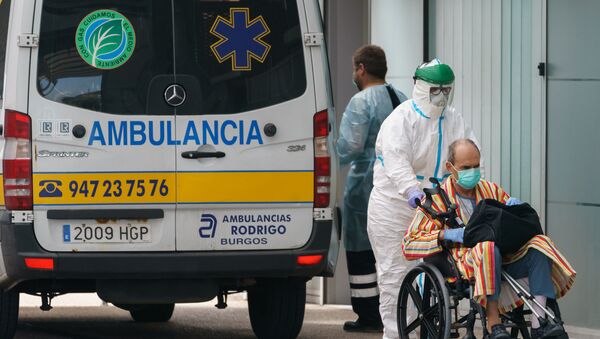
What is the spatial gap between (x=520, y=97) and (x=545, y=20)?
0.58 metres

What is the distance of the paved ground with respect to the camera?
11.0 m

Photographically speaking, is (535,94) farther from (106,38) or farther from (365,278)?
(106,38)

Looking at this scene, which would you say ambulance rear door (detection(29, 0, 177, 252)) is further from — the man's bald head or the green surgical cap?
the man's bald head

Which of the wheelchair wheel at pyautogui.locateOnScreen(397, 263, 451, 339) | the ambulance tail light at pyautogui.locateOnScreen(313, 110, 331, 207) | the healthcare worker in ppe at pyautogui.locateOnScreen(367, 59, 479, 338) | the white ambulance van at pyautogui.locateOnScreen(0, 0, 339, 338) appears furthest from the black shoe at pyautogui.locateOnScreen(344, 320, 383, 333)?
the ambulance tail light at pyautogui.locateOnScreen(313, 110, 331, 207)

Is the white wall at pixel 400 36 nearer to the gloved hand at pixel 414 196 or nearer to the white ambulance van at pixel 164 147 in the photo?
the white ambulance van at pixel 164 147

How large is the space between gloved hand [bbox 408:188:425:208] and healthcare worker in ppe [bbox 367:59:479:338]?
1.03ft

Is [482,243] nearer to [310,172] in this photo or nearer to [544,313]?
[544,313]

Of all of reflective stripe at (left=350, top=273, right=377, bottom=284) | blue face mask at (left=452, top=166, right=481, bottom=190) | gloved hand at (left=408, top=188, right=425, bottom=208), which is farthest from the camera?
reflective stripe at (left=350, top=273, right=377, bottom=284)

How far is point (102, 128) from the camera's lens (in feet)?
30.5

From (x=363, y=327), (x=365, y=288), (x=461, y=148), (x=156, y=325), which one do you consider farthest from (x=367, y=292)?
(x=461, y=148)

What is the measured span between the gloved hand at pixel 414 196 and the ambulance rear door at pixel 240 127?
634 millimetres

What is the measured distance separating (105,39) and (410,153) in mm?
1835

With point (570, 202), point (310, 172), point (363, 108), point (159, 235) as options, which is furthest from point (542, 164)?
point (159, 235)

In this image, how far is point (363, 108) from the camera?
10883 millimetres
